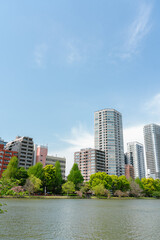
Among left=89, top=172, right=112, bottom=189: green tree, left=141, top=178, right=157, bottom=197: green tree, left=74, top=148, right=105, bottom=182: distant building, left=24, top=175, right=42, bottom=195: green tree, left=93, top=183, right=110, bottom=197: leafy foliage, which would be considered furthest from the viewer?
left=74, top=148, right=105, bottom=182: distant building

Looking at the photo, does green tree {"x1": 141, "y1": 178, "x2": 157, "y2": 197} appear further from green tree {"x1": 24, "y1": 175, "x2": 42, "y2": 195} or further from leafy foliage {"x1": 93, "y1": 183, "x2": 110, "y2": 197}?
green tree {"x1": 24, "y1": 175, "x2": 42, "y2": 195}

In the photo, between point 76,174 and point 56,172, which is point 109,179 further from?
point 56,172

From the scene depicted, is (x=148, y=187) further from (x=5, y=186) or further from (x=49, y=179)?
(x=5, y=186)

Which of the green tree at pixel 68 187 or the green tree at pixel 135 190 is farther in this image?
the green tree at pixel 135 190

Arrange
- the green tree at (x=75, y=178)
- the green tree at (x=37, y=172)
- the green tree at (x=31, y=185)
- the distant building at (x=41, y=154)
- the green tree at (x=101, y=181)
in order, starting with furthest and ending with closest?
the distant building at (x=41, y=154) → the green tree at (x=101, y=181) → the green tree at (x=75, y=178) → the green tree at (x=37, y=172) → the green tree at (x=31, y=185)

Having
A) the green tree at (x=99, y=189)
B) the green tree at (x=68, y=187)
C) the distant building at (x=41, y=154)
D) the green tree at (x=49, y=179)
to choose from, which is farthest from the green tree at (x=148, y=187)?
the distant building at (x=41, y=154)

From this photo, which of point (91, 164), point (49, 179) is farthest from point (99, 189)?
point (91, 164)

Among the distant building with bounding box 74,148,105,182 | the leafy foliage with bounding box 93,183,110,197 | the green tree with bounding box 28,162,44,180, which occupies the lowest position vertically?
the leafy foliage with bounding box 93,183,110,197

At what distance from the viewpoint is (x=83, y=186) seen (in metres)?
117

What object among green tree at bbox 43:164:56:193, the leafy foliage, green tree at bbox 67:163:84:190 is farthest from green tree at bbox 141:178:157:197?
green tree at bbox 43:164:56:193

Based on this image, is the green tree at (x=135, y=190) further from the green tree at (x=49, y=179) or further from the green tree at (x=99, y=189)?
the green tree at (x=49, y=179)

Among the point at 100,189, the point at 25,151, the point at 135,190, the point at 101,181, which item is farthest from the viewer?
the point at 25,151

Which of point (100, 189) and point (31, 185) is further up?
point (31, 185)

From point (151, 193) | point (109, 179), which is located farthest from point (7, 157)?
point (151, 193)
